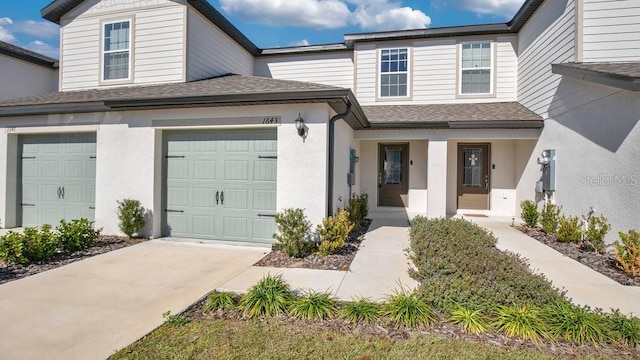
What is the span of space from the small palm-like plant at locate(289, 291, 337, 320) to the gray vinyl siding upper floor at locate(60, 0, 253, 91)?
7517 mm

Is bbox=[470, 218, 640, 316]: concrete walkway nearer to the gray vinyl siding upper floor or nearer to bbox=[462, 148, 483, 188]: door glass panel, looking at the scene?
bbox=[462, 148, 483, 188]: door glass panel

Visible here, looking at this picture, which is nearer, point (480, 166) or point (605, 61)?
point (605, 61)

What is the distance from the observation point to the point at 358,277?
4762mm

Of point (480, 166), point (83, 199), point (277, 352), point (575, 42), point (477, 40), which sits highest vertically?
point (477, 40)

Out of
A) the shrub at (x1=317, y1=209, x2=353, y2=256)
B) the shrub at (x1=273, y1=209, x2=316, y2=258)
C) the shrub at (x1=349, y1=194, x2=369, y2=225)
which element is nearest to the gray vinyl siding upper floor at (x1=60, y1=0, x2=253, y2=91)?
the shrub at (x1=273, y1=209, x2=316, y2=258)

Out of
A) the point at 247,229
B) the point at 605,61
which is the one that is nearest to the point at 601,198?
the point at 605,61

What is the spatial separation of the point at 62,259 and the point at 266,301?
4499 mm

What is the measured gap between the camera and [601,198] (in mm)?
6363

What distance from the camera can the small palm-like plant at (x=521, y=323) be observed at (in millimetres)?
3070

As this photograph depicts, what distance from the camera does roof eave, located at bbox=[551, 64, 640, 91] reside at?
5039 millimetres

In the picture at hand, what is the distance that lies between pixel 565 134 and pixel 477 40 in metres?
4.83

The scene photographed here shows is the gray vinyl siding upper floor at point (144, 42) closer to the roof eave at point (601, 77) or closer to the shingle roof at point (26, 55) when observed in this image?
the shingle roof at point (26, 55)

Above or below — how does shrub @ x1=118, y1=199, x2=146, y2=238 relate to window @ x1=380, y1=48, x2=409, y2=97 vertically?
below

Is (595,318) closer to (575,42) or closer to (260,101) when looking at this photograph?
(260,101)
